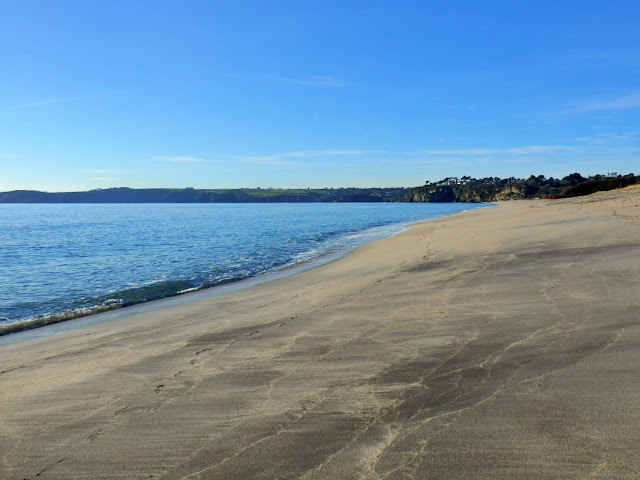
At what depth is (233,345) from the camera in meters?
6.86

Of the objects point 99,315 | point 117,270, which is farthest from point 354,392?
point 117,270

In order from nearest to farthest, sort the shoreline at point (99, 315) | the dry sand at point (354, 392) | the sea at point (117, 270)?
1. the dry sand at point (354, 392)
2. the shoreline at point (99, 315)
3. the sea at point (117, 270)

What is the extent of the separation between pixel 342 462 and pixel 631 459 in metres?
1.90

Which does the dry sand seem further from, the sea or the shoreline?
the sea

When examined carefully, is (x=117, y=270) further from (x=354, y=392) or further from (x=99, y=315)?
(x=354, y=392)

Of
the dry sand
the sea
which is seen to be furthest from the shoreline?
the dry sand

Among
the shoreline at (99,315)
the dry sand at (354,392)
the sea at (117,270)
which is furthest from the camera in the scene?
the sea at (117,270)

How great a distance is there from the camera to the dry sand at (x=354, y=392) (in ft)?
11.4

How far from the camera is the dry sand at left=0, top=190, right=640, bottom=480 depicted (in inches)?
137

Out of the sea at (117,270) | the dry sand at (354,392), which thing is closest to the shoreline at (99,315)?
the sea at (117,270)

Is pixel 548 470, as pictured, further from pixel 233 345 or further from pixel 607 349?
pixel 233 345

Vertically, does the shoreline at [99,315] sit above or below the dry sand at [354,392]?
below

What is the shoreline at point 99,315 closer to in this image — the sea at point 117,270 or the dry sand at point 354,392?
the sea at point 117,270

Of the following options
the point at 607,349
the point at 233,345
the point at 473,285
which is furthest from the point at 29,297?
the point at 607,349
